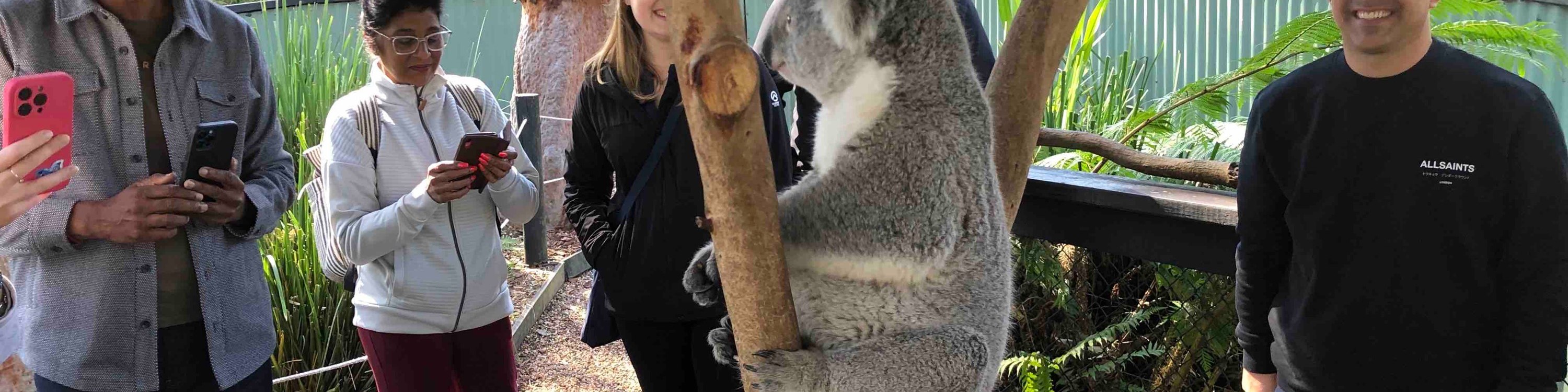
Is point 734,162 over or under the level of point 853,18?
under

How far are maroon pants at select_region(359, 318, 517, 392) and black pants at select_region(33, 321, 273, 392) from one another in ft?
1.09

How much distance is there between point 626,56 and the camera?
1.95 metres

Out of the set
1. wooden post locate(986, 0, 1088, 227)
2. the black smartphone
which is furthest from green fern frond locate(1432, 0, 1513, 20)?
the black smartphone

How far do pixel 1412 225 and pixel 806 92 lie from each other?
38.3 inches

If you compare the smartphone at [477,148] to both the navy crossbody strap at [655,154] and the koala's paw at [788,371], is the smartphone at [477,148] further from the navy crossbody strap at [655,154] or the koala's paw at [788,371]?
the koala's paw at [788,371]

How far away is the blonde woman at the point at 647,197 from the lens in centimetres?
189

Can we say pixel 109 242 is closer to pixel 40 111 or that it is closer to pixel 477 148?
pixel 40 111

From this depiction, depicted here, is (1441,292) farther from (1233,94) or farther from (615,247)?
(1233,94)

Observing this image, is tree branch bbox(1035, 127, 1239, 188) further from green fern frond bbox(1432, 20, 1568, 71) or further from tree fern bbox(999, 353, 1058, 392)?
green fern frond bbox(1432, 20, 1568, 71)

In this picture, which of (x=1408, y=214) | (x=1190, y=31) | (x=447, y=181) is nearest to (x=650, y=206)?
(x=447, y=181)

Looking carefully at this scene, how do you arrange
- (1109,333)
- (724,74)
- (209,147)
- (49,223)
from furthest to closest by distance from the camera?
(1109,333)
(209,147)
(49,223)
(724,74)

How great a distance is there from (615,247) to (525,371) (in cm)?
210

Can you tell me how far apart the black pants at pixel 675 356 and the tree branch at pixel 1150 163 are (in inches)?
32.5

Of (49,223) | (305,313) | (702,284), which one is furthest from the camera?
(305,313)
